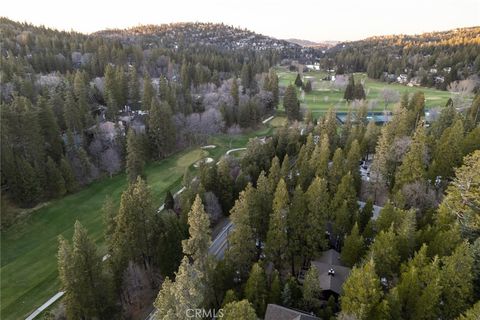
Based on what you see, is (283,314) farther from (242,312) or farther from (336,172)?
(336,172)

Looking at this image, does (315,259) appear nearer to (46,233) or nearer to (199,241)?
(199,241)

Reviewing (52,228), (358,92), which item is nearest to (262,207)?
(52,228)

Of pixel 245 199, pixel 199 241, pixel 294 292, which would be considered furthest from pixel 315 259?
pixel 199 241

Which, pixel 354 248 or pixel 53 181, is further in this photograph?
pixel 53 181

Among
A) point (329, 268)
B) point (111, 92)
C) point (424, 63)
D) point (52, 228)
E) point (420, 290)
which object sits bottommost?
point (52, 228)

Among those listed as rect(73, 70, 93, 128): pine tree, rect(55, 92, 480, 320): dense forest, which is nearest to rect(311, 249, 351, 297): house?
rect(55, 92, 480, 320): dense forest

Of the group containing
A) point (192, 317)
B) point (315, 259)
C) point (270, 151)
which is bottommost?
point (315, 259)

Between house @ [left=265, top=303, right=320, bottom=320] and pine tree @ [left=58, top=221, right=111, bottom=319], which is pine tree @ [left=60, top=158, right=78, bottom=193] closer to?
pine tree @ [left=58, top=221, right=111, bottom=319]
